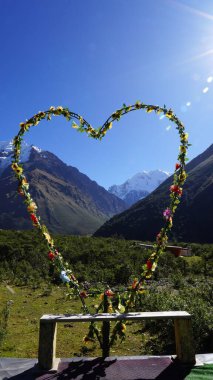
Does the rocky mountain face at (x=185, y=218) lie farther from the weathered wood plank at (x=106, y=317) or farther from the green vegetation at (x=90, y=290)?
the weathered wood plank at (x=106, y=317)

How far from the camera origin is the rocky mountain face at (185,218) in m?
130

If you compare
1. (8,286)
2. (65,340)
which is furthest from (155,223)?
(65,340)

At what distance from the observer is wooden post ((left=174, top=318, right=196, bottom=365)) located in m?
7.63

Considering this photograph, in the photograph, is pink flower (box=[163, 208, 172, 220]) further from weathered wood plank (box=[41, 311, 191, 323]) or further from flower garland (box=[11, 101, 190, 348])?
weathered wood plank (box=[41, 311, 191, 323])

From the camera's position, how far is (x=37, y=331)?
13.6 meters

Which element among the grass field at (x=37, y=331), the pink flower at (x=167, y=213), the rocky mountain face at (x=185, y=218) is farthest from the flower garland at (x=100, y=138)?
the rocky mountain face at (x=185, y=218)

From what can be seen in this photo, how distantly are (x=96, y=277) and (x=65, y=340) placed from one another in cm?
1473

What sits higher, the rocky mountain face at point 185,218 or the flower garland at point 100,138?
the rocky mountain face at point 185,218

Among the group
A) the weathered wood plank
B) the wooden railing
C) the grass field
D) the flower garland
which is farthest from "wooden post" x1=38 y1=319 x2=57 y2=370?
the grass field

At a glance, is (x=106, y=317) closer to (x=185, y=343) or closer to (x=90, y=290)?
(x=185, y=343)

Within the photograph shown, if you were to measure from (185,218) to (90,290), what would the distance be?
128 m

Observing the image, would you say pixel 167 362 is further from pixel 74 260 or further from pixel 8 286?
pixel 74 260

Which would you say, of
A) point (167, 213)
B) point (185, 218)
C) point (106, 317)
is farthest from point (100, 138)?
point (185, 218)

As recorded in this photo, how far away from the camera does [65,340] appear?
1253 centimetres
